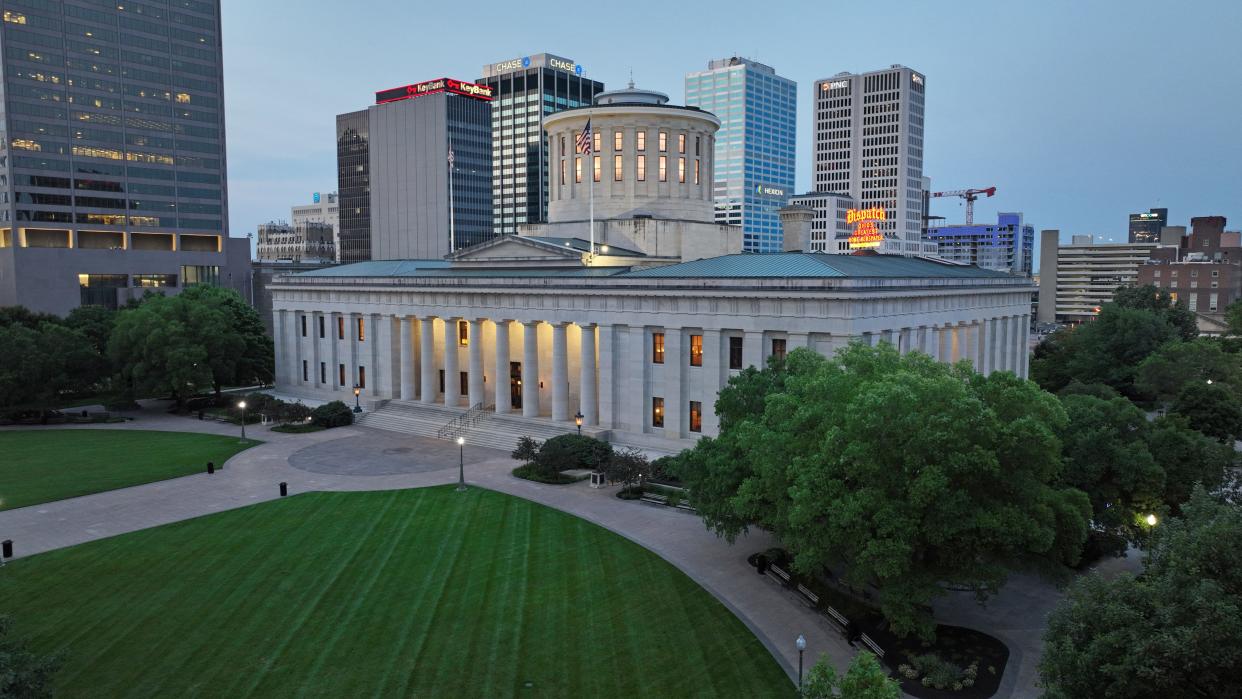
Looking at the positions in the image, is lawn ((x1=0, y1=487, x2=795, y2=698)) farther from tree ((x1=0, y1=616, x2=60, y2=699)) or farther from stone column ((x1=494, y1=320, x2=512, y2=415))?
stone column ((x1=494, y1=320, x2=512, y2=415))

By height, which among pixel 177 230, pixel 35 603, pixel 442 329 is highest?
pixel 177 230

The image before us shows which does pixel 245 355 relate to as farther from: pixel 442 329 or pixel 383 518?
pixel 383 518

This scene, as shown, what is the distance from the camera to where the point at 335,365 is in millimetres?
82812

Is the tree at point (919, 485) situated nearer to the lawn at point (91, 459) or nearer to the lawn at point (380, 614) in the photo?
the lawn at point (380, 614)

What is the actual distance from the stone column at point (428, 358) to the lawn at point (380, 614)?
105 feet

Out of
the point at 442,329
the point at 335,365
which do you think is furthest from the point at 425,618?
the point at 335,365

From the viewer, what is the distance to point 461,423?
6738 centimetres

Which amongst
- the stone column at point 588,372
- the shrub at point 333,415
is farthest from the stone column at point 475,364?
the stone column at point 588,372

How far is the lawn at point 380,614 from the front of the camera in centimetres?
2566

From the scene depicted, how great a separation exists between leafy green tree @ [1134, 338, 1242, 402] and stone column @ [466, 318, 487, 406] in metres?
57.9

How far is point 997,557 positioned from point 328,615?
24.3 m

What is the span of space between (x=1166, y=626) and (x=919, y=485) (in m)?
7.78

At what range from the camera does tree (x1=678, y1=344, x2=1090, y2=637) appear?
25203mm

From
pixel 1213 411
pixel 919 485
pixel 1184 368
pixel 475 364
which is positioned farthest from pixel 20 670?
pixel 1184 368
